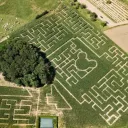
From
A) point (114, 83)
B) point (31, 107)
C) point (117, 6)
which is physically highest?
point (117, 6)

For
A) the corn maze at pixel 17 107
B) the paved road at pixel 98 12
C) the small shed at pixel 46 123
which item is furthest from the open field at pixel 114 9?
the small shed at pixel 46 123

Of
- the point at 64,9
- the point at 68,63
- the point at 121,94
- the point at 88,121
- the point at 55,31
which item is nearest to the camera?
the point at 88,121

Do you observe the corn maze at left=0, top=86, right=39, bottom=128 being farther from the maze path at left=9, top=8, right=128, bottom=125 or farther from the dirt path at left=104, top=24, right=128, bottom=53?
the dirt path at left=104, top=24, right=128, bottom=53

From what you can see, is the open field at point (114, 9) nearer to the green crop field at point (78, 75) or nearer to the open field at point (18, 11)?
the green crop field at point (78, 75)

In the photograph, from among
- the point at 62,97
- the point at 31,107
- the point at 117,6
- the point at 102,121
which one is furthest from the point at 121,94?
the point at 117,6

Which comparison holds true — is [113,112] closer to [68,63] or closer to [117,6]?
[68,63]

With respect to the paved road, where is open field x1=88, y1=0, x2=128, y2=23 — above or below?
above

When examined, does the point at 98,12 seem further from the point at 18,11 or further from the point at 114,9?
the point at 18,11

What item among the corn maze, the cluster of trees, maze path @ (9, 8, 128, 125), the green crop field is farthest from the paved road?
the corn maze
